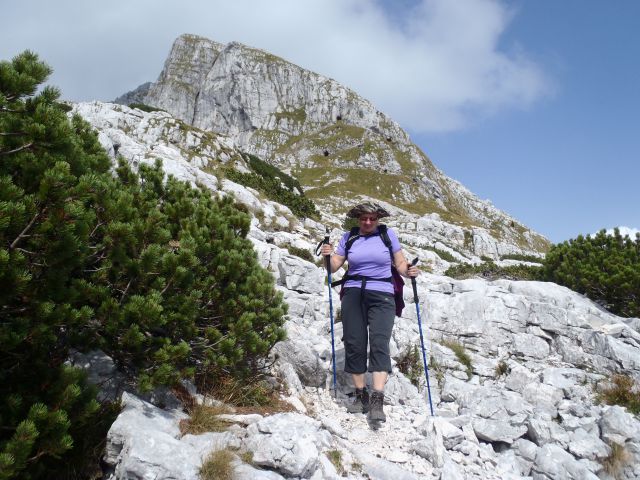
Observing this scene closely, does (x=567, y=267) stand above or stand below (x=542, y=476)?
above

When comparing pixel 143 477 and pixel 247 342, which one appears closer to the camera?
pixel 143 477

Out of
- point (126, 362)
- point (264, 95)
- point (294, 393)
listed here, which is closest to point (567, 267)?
point (294, 393)

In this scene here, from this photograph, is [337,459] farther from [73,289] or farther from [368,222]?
[368,222]

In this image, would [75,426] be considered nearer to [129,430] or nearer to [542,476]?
[129,430]

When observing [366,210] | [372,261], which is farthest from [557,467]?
[366,210]

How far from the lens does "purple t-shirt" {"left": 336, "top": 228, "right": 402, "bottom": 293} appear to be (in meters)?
6.34

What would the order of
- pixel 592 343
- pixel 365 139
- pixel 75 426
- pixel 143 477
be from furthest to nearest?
pixel 365 139
pixel 592 343
pixel 75 426
pixel 143 477

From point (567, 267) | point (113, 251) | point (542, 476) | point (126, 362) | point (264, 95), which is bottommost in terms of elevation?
point (542, 476)

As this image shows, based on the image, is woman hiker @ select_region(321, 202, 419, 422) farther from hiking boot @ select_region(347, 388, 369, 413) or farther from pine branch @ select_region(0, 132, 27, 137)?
pine branch @ select_region(0, 132, 27, 137)

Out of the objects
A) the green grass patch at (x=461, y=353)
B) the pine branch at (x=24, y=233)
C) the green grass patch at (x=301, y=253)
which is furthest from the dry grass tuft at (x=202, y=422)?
the green grass patch at (x=301, y=253)

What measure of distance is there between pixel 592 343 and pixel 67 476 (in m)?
11.2

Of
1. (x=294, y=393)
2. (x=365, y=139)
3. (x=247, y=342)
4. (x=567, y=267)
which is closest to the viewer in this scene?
(x=247, y=342)

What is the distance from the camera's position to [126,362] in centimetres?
457

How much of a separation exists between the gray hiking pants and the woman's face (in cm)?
105
